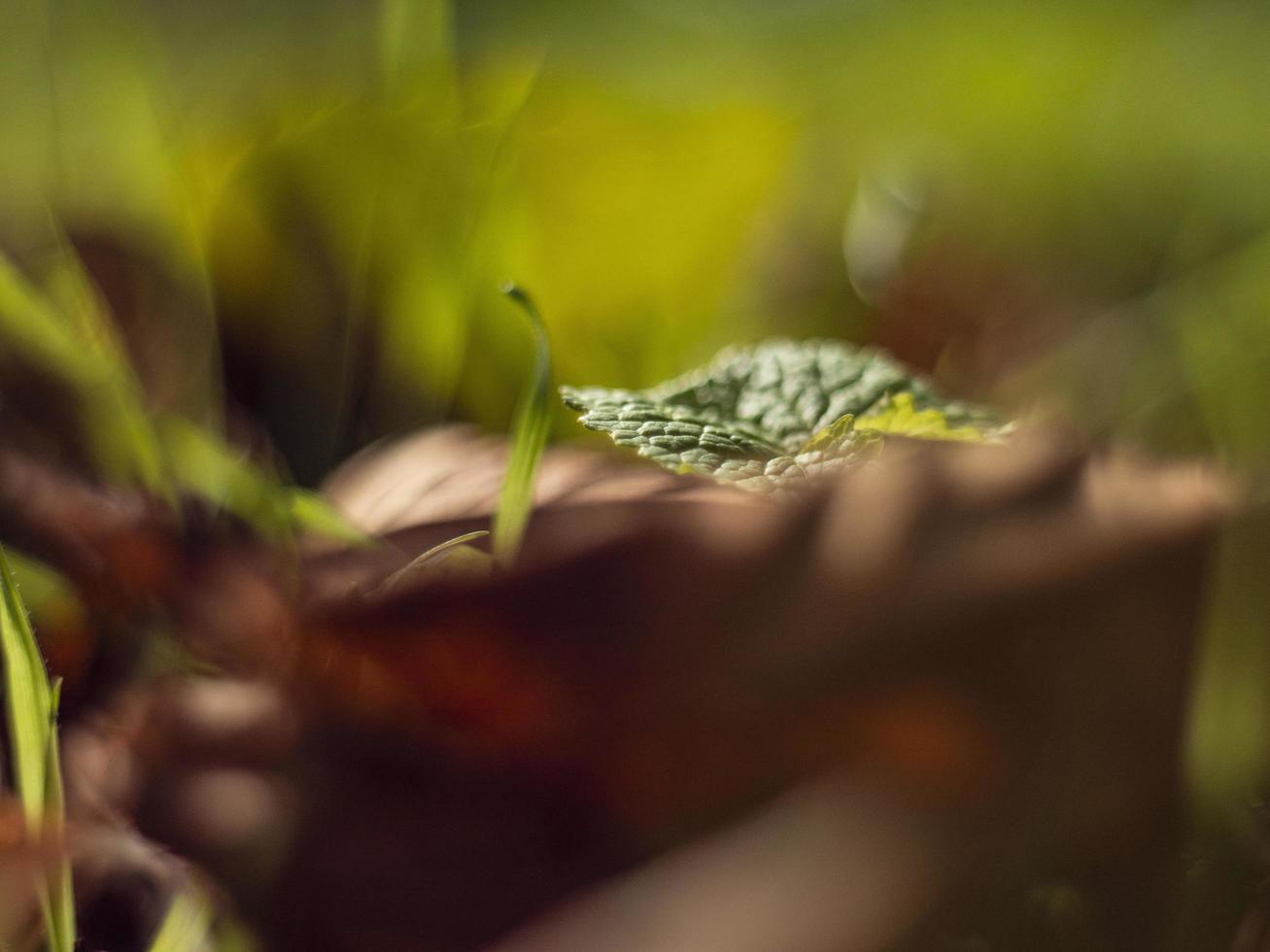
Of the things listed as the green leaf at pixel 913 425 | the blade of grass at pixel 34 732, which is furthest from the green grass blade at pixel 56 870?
the green leaf at pixel 913 425

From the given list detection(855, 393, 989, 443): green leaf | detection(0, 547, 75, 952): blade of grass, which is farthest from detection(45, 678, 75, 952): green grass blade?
detection(855, 393, 989, 443): green leaf

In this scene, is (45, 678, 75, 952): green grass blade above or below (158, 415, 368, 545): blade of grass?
below

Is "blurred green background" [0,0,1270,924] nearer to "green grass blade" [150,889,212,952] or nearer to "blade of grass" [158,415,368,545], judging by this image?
"blade of grass" [158,415,368,545]

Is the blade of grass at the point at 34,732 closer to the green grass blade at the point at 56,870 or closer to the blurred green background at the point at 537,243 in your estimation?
the green grass blade at the point at 56,870

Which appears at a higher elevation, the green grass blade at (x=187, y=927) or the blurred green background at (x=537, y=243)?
the blurred green background at (x=537, y=243)

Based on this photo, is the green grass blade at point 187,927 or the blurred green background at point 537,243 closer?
the green grass blade at point 187,927

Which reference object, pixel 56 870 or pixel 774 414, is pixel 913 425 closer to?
pixel 774 414

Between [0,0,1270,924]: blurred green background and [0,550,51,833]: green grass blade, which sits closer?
[0,550,51,833]: green grass blade
